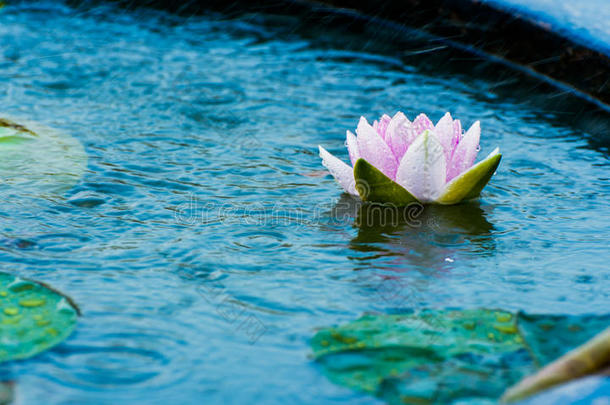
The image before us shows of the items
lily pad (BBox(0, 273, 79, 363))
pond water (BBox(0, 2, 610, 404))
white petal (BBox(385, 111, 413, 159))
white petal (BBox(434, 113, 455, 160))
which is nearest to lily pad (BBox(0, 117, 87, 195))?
pond water (BBox(0, 2, 610, 404))

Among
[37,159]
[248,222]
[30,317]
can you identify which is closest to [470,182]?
[248,222]

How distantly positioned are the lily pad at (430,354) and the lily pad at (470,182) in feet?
2.69

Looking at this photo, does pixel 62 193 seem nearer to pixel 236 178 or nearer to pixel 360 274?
pixel 236 178

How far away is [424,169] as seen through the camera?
2.71 metres

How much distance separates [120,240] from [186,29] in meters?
3.24

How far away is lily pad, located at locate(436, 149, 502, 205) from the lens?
8.83 ft

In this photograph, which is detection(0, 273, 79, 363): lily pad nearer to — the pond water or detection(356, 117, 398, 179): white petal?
the pond water

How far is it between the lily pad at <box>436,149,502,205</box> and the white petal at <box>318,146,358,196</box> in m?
0.34

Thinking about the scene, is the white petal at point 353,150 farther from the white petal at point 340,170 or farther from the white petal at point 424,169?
the white petal at point 424,169

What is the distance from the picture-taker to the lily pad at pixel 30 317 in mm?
1788

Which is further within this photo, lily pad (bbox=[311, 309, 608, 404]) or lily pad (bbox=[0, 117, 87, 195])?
lily pad (bbox=[0, 117, 87, 195])

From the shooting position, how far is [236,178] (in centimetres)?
316

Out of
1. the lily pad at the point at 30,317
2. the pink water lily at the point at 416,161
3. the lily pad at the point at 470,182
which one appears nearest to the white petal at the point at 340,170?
the pink water lily at the point at 416,161

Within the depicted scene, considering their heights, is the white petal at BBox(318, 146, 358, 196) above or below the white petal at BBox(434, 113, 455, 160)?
below
